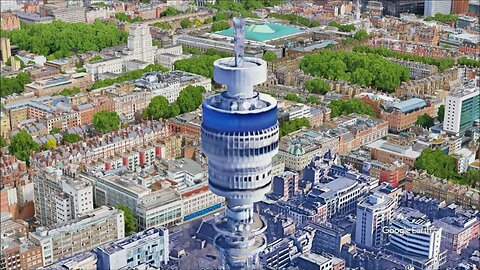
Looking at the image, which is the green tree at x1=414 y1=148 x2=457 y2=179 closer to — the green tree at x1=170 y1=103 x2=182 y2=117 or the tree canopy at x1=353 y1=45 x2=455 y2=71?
the green tree at x1=170 y1=103 x2=182 y2=117

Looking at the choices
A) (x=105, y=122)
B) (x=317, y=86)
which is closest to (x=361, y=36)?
(x=317, y=86)

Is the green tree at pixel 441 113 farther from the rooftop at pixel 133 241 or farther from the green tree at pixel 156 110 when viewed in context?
the rooftop at pixel 133 241

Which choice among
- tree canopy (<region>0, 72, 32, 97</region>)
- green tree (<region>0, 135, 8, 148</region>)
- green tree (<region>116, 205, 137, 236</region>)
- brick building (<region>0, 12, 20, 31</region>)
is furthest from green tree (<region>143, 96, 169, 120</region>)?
brick building (<region>0, 12, 20, 31</region>)

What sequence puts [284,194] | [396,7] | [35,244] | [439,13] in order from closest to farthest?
1. [35,244]
2. [284,194]
3. [439,13]
4. [396,7]

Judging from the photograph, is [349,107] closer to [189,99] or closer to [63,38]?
[189,99]

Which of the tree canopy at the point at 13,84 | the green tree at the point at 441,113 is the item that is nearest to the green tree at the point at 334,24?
the green tree at the point at 441,113

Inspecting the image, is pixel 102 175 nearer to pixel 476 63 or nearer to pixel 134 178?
pixel 134 178

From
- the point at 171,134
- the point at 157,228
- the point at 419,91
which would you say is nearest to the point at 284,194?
the point at 157,228
